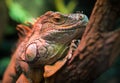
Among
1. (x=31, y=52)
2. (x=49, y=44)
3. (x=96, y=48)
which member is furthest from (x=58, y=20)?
(x=96, y=48)

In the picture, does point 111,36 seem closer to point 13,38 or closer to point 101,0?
point 101,0

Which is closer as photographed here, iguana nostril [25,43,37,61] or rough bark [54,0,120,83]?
rough bark [54,0,120,83]

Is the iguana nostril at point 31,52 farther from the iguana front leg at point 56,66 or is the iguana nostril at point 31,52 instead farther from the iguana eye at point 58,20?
the iguana eye at point 58,20

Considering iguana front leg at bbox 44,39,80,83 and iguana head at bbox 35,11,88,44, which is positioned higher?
iguana head at bbox 35,11,88,44

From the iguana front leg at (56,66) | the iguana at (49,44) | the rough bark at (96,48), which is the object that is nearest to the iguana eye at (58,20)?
the iguana at (49,44)

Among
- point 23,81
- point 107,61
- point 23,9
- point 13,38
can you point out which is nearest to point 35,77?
point 23,81

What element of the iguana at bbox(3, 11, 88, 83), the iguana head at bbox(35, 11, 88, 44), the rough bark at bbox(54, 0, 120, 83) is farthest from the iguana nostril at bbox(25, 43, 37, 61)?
the rough bark at bbox(54, 0, 120, 83)

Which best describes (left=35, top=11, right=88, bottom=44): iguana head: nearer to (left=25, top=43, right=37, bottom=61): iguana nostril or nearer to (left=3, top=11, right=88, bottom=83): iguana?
(left=3, top=11, right=88, bottom=83): iguana

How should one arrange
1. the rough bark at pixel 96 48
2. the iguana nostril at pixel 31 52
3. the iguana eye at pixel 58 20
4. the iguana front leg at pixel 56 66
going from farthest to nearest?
the iguana eye at pixel 58 20, the iguana nostril at pixel 31 52, the iguana front leg at pixel 56 66, the rough bark at pixel 96 48
